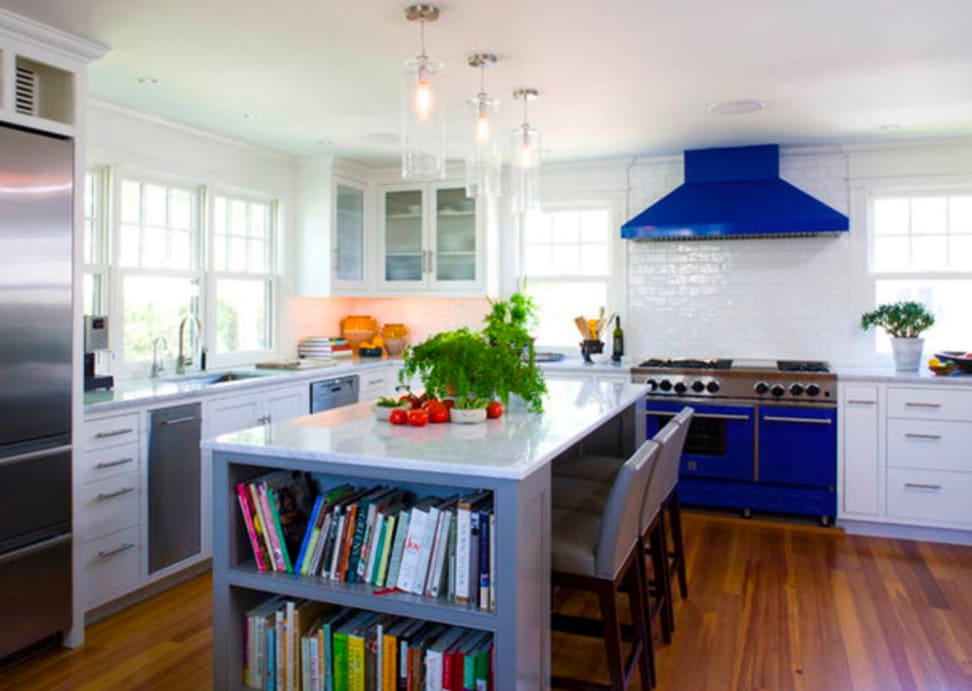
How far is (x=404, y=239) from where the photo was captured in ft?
20.1

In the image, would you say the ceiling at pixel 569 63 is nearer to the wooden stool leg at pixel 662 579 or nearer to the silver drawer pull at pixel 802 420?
the silver drawer pull at pixel 802 420

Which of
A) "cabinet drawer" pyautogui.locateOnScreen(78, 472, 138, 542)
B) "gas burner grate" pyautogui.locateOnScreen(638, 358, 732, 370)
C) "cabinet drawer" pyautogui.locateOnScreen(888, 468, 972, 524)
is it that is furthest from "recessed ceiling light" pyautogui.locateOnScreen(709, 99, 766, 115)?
"cabinet drawer" pyautogui.locateOnScreen(78, 472, 138, 542)

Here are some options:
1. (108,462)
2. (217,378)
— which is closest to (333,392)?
(217,378)

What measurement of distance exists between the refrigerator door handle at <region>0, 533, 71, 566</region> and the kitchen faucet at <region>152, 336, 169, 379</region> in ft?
5.09

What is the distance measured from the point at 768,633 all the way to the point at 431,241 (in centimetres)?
382

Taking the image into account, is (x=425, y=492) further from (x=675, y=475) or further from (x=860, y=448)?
(x=860, y=448)

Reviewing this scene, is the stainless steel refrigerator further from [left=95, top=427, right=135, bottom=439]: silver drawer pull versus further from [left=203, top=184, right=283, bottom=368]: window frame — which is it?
[left=203, top=184, right=283, bottom=368]: window frame

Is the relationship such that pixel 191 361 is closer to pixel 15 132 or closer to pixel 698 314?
pixel 15 132

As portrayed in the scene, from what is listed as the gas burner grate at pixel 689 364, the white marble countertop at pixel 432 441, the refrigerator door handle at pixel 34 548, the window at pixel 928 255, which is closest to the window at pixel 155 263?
the refrigerator door handle at pixel 34 548

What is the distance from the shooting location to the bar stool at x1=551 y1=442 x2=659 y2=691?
7.74 ft

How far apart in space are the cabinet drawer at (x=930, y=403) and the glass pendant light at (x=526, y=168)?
269 centimetres

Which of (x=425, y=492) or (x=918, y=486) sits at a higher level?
(x=425, y=492)

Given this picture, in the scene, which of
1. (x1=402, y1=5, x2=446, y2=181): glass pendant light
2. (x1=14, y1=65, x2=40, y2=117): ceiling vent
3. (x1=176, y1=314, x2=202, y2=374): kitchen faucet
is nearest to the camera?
(x1=402, y1=5, x2=446, y2=181): glass pendant light

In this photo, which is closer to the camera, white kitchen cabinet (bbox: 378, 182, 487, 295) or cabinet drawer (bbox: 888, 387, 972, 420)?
cabinet drawer (bbox: 888, 387, 972, 420)
